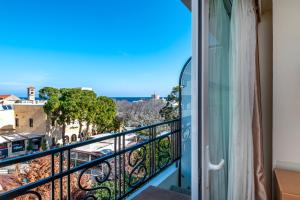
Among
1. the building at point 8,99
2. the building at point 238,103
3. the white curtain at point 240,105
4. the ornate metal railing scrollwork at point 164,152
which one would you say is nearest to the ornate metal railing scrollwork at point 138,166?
the building at point 238,103

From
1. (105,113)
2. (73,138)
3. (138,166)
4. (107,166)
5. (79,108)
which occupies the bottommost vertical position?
(138,166)

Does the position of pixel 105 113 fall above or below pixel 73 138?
above

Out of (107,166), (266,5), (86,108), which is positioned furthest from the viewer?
(86,108)

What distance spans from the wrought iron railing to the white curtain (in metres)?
1.04

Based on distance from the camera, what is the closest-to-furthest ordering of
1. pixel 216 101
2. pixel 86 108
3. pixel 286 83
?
pixel 216 101
pixel 286 83
pixel 86 108

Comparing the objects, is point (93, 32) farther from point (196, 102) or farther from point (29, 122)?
point (196, 102)

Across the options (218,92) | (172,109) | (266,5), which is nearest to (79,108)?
(172,109)

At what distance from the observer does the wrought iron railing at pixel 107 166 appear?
1.28m

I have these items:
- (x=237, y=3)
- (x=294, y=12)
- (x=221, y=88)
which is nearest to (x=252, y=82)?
(x=221, y=88)

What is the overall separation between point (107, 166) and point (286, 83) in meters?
1.66

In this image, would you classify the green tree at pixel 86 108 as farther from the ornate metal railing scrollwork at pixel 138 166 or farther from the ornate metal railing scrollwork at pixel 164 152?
the ornate metal railing scrollwork at pixel 164 152

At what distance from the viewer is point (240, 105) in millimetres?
1143

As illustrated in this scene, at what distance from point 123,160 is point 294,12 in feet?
6.39

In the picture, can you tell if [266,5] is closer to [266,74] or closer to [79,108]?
[266,74]
